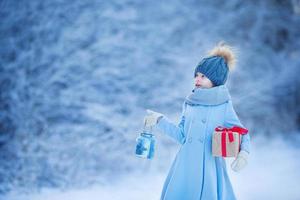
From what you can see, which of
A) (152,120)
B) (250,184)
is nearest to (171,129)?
(152,120)

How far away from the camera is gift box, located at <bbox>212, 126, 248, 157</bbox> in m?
2.17

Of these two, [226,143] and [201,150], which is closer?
[226,143]

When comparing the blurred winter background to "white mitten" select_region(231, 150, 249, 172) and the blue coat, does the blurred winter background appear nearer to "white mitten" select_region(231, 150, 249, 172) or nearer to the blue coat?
the blue coat

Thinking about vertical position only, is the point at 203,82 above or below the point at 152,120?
above

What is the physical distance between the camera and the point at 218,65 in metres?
2.40

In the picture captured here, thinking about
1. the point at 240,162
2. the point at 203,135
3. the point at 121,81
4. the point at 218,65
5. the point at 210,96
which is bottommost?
A: the point at 240,162

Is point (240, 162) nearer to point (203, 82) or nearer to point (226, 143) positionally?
point (226, 143)

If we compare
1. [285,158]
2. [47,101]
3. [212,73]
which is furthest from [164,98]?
[212,73]

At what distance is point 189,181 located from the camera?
2.27 meters

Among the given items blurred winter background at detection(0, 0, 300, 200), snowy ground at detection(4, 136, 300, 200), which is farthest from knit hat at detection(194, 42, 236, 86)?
blurred winter background at detection(0, 0, 300, 200)

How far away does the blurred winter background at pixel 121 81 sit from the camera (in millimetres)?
5059

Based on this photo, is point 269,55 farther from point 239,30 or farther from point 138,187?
point 138,187

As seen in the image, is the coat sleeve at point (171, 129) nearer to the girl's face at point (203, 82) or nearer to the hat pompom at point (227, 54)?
the girl's face at point (203, 82)

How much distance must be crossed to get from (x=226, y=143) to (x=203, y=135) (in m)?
0.18
